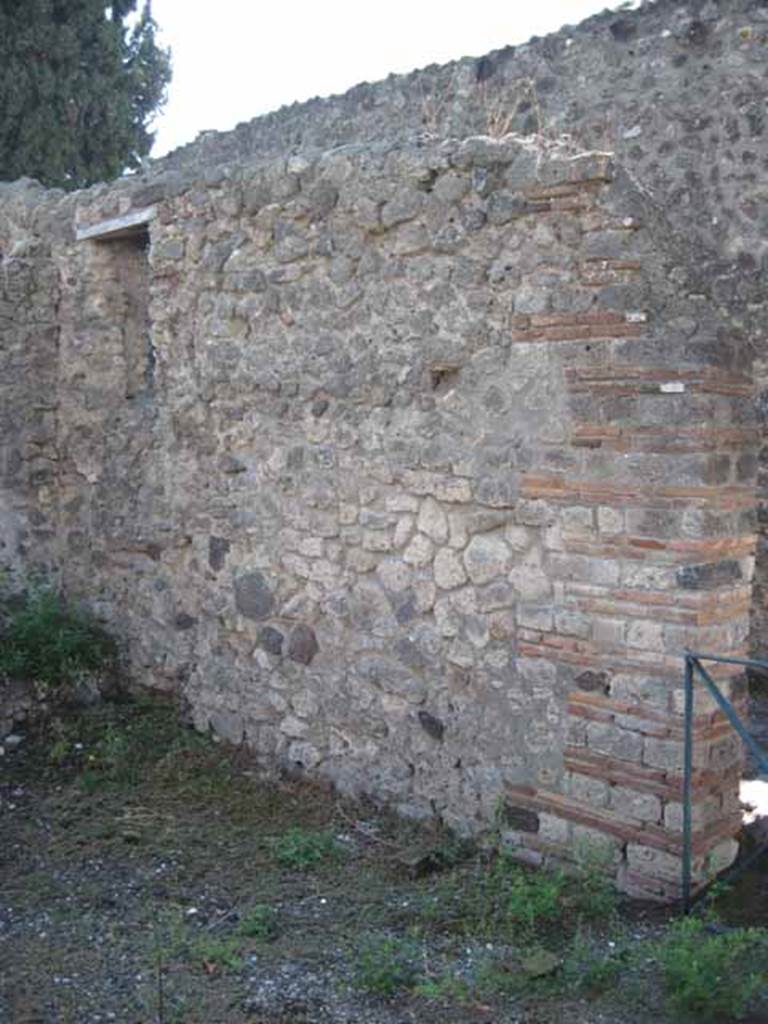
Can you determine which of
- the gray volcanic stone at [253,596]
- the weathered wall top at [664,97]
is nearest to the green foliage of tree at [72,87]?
the weathered wall top at [664,97]

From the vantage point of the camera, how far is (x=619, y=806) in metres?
4.24

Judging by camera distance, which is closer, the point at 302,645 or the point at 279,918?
the point at 279,918

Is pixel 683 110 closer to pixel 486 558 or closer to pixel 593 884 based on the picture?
pixel 486 558

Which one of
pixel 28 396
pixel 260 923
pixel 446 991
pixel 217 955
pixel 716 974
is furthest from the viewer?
pixel 28 396

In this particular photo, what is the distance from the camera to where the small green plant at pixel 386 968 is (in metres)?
3.61

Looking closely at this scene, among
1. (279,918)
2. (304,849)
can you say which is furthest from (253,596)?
(279,918)

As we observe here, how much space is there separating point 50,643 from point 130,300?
205cm

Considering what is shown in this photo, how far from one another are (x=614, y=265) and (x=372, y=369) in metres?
1.26

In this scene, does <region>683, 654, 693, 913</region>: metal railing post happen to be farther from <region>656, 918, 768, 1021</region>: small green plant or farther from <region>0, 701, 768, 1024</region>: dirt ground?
<region>656, 918, 768, 1021</region>: small green plant

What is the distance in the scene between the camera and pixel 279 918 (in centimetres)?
417

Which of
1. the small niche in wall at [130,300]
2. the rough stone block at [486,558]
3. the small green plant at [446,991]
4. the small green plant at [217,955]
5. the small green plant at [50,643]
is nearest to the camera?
the small green plant at [446,991]

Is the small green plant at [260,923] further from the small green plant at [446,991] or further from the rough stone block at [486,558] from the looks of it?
the rough stone block at [486,558]

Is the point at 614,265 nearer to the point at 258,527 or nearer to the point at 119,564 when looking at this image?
the point at 258,527

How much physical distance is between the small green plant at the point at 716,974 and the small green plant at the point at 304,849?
5.11 feet
